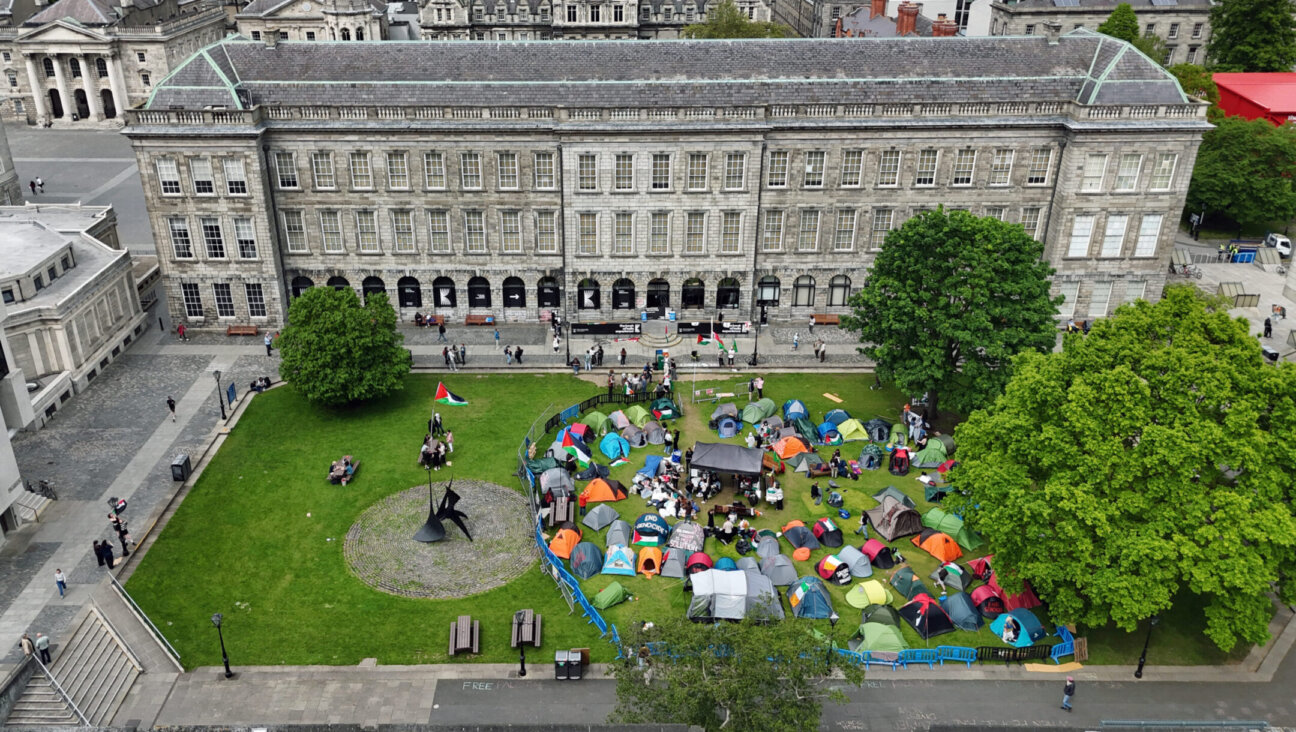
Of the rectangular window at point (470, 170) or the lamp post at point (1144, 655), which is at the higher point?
the rectangular window at point (470, 170)

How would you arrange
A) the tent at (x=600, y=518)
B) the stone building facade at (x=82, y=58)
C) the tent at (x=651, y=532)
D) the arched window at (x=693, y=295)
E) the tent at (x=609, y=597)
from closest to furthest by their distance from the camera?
the tent at (x=609, y=597), the tent at (x=651, y=532), the tent at (x=600, y=518), the arched window at (x=693, y=295), the stone building facade at (x=82, y=58)

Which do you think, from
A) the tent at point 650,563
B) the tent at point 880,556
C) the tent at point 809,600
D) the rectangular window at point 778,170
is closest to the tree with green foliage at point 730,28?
the rectangular window at point 778,170

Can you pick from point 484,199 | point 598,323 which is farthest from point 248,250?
point 598,323

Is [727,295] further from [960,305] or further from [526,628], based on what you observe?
[526,628]

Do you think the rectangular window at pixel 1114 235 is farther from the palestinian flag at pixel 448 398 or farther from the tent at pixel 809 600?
the palestinian flag at pixel 448 398

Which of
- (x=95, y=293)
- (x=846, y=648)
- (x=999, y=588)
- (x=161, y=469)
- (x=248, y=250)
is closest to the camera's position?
(x=846, y=648)

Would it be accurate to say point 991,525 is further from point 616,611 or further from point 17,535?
point 17,535

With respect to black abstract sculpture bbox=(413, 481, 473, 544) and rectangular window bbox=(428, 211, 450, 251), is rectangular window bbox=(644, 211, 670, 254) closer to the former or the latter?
rectangular window bbox=(428, 211, 450, 251)
